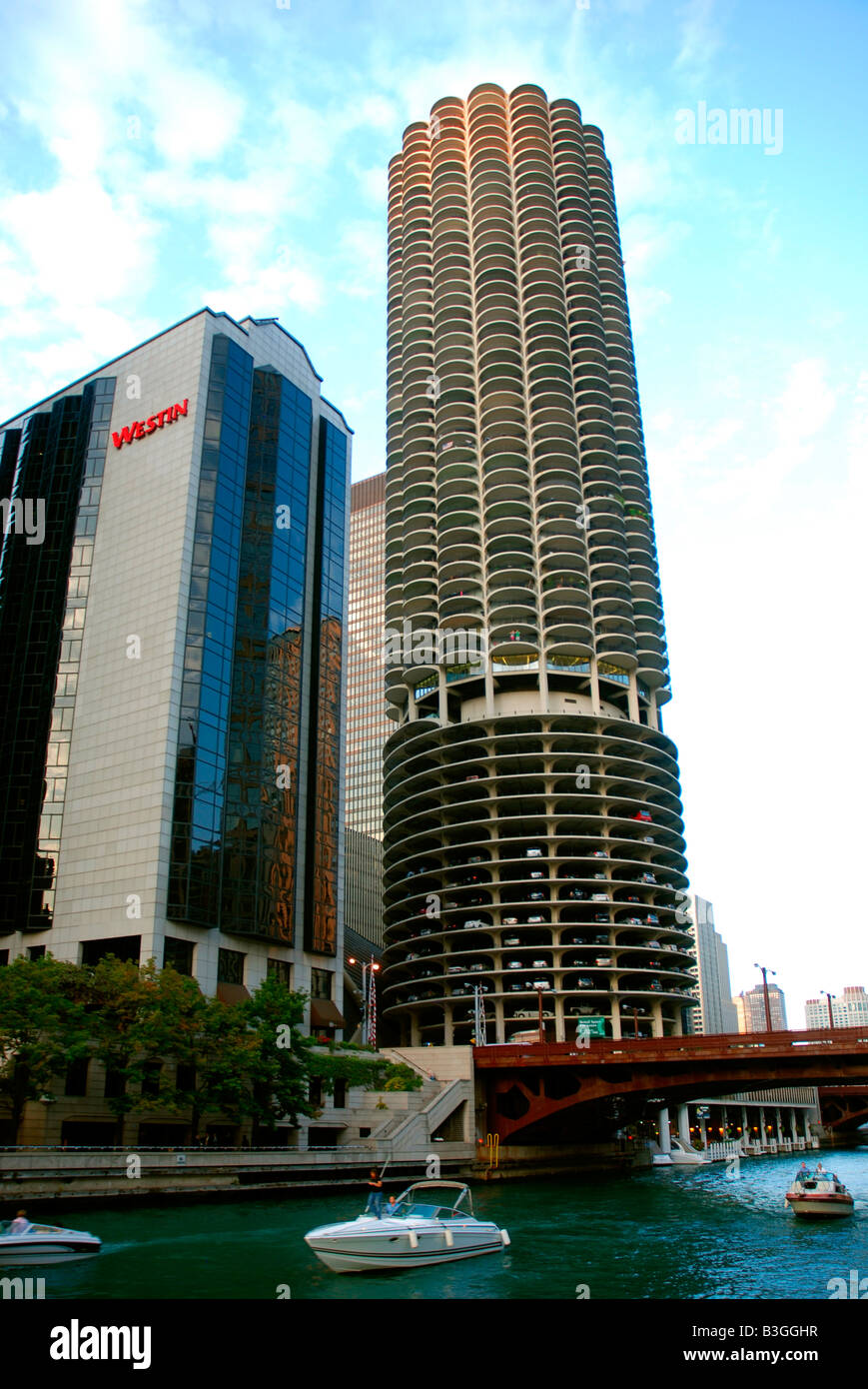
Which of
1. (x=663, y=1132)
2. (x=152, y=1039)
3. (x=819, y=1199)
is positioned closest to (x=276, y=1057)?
(x=152, y=1039)

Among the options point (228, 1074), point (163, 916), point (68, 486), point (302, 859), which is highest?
point (68, 486)

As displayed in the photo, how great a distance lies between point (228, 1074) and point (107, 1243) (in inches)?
1243

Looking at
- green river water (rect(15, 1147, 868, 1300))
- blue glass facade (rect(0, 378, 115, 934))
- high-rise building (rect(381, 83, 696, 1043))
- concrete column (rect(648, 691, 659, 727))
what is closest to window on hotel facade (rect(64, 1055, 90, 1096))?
blue glass facade (rect(0, 378, 115, 934))

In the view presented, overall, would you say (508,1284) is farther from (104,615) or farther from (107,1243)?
(104,615)

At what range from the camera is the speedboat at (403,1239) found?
124 ft

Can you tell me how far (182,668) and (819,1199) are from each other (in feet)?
212

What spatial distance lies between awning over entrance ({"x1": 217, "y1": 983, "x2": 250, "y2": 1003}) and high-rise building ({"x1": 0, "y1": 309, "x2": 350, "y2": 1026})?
443 millimetres

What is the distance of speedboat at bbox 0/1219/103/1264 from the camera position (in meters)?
35.5

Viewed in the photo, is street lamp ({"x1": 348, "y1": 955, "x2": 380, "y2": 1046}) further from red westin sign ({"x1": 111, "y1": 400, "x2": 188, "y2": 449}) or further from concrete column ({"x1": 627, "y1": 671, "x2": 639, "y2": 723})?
red westin sign ({"x1": 111, "y1": 400, "x2": 188, "y2": 449})

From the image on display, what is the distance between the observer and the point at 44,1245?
3619 centimetres

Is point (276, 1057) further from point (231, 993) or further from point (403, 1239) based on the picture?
point (403, 1239)

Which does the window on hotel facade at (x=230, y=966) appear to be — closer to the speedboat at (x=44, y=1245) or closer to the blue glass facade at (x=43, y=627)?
the blue glass facade at (x=43, y=627)
